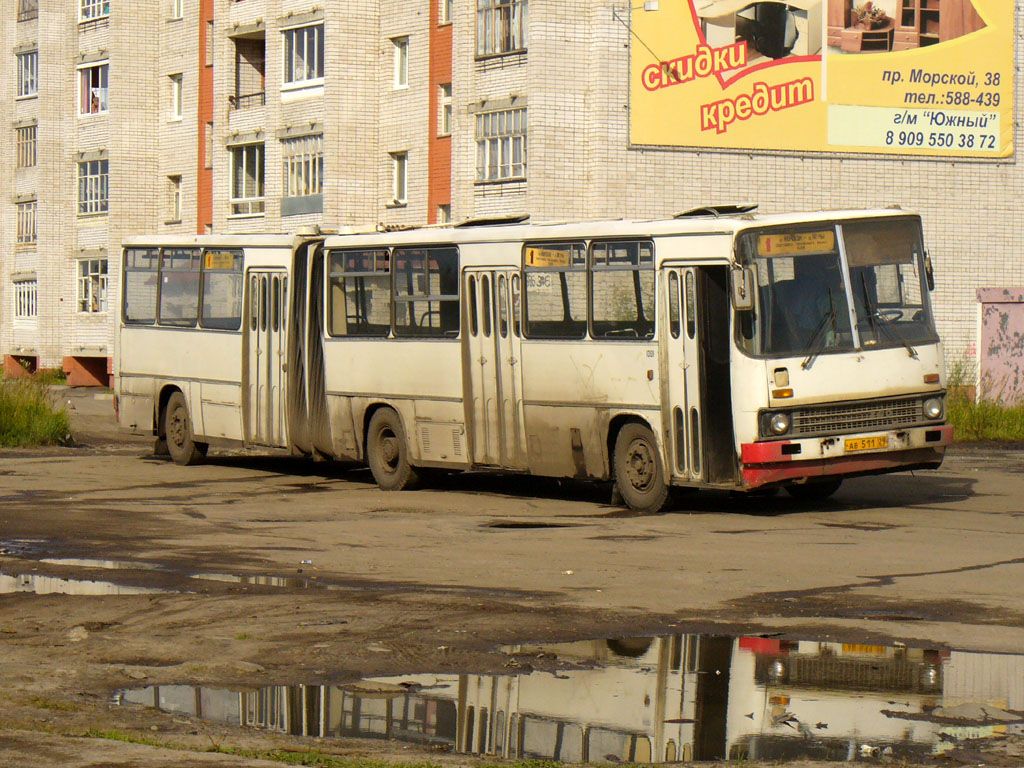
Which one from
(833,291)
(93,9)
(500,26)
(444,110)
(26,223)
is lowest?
(833,291)

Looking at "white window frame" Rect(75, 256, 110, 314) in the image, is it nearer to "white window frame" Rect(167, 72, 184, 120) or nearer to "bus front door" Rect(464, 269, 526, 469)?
"white window frame" Rect(167, 72, 184, 120)

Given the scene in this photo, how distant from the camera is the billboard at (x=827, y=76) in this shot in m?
42.7

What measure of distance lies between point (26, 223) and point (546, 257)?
5356 cm

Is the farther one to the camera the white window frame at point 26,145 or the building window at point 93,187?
the white window frame at point 26,145

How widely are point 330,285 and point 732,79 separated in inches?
853

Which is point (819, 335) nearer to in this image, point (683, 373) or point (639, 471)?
point (683, 373)

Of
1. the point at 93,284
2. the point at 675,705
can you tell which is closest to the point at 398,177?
the point at 93,284

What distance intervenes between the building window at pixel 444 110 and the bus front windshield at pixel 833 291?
1192 inches

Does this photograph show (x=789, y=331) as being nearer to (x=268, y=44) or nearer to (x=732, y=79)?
(x=732, y=79)

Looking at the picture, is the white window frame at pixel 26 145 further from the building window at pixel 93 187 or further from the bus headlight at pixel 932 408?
the bus headlight at pixel 932 408

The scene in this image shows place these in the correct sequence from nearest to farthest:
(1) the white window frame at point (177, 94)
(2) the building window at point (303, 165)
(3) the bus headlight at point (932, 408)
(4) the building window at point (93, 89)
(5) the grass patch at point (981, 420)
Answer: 1. (3) the bus headlight at point (932, 408)
2. (5) the grass patch at point (981, 420)
3. (2) the building window at point (303, 165)
4. (1) the white window frame at point (177, 94)
5. (4) the building window at point (93, 89)

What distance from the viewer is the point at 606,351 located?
746 inches

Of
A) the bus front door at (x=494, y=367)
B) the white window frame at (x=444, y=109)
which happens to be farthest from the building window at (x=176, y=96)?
the bus front door at (x=494, y=367)

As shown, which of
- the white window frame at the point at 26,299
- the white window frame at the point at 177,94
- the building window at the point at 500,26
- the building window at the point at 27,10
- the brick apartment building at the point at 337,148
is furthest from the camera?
the building window at the point at 27,10
